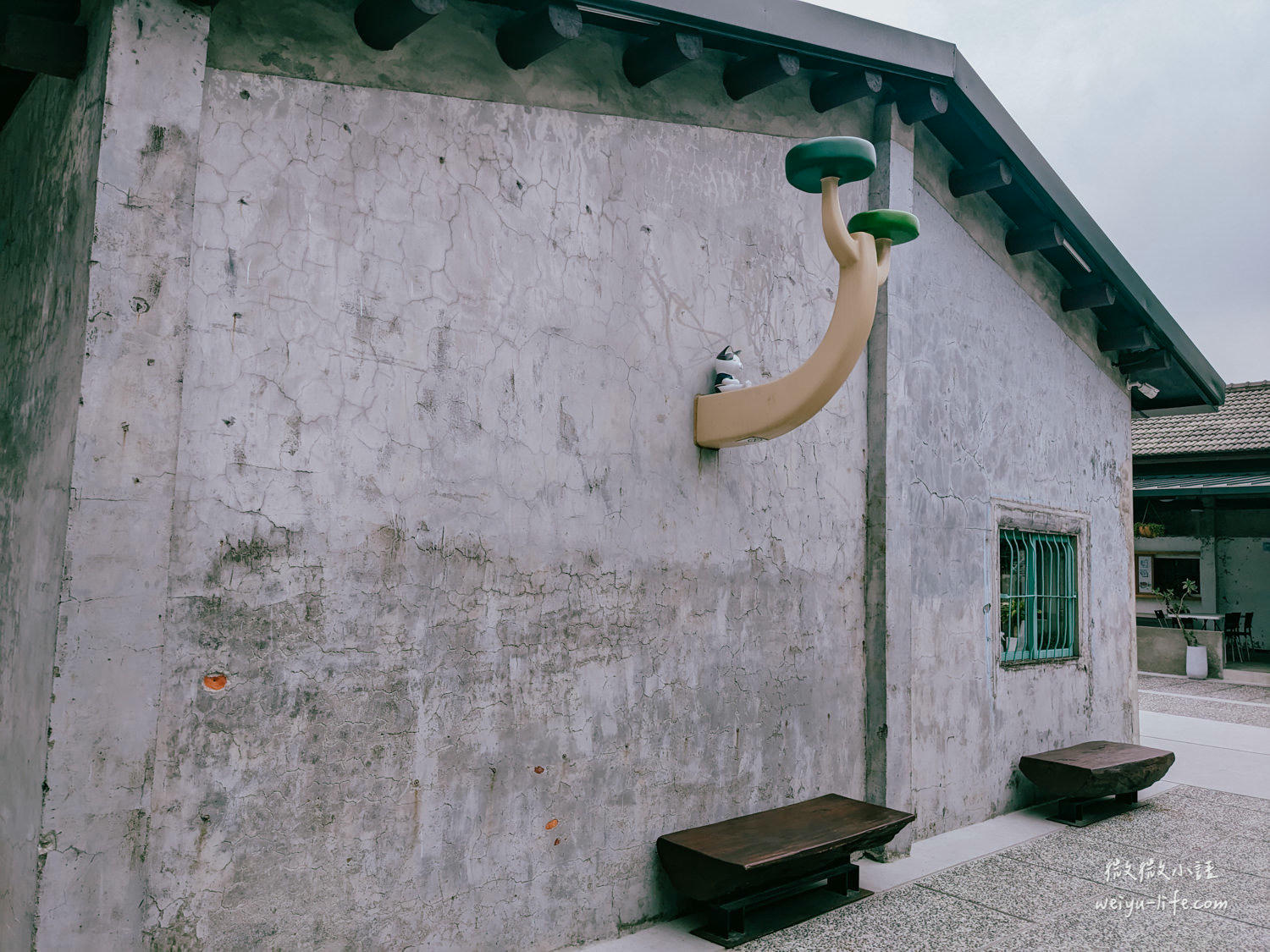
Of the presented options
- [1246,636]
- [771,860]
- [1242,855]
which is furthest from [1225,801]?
[1246,636]

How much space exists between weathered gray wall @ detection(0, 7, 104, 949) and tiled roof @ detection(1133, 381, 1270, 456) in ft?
57.7

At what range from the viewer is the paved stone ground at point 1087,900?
13.3 ft

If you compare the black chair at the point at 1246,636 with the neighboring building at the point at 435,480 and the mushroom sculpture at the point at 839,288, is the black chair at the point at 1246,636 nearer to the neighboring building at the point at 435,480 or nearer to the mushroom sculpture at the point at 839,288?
the neighboring building at the point at 435,480

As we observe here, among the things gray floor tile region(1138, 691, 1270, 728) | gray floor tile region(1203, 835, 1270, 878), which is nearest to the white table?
gray floor tile region(1138, 691, 1270, 728)

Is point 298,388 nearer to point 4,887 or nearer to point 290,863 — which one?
→ point 290,863

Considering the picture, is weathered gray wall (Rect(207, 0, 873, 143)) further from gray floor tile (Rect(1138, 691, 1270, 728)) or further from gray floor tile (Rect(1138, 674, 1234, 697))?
gray floor tile (Rect(1138, 674, 1234, 697))

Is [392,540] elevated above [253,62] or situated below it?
below

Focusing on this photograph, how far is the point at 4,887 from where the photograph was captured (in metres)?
2.81

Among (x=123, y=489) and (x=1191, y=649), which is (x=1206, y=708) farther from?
(x=123, y=489)

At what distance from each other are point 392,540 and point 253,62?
181 cm

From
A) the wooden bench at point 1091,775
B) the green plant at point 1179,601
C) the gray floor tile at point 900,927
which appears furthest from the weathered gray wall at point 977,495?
the green plant at point 1179,601

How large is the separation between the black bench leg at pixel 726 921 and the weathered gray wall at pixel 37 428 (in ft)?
8.59

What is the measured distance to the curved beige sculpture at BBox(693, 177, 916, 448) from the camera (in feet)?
12.6

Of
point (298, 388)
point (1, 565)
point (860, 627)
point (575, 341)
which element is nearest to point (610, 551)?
point (575, 341)
